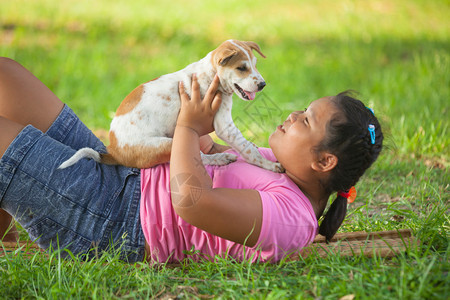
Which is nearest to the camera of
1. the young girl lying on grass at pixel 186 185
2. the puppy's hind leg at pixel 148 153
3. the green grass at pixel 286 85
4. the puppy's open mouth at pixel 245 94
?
the green grass at pixel 286 85

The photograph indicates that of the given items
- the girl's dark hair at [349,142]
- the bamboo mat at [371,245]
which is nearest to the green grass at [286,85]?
the bamboo mat at [371,245]

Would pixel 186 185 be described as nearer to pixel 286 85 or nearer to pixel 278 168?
pixel 278 168

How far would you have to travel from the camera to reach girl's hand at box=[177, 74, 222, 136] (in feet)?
7.41

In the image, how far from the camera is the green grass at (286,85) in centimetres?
197

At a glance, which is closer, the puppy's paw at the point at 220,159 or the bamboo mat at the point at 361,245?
the bamboo mat at the point at 361,245

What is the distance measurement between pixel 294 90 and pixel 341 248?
452 cm

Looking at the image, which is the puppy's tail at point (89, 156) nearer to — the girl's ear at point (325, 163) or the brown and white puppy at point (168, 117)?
the brown and white puppy at point (168, 117)

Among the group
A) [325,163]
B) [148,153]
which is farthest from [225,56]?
[325,163]

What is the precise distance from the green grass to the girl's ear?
0.41 m

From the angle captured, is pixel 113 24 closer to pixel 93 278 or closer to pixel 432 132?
pixel 432 132

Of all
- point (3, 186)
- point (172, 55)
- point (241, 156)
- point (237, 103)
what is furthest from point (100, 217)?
point (172, 55)

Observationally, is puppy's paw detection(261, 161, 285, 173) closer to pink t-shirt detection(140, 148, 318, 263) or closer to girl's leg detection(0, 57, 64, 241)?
pink t-shirt detection(140, 148, 318, 263)

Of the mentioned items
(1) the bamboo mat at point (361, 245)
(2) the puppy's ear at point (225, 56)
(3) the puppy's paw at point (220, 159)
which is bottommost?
(1) the bamboo mat at point (361, 245)

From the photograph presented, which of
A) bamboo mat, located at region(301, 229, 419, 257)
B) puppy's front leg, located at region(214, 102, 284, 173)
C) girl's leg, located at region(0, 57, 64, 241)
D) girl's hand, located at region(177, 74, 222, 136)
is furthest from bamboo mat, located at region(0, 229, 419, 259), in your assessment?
girl's hand, located at region(177, 74, 222, 136)
